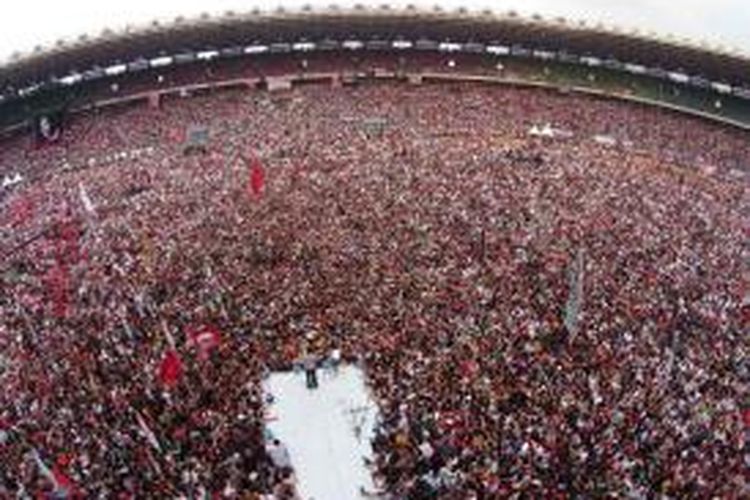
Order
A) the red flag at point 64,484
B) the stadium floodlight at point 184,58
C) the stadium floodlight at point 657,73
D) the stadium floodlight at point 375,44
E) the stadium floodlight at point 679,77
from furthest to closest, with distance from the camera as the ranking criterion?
the stadium floodlight at point 375,44 < the stadium floodlight at point 184,58 < the stadium floodlight at point 657,73 < the stadium floodlight at point 679,77 < the red flag at point 64,484

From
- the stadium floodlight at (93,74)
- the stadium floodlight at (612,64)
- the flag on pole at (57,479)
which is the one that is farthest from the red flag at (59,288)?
the stadium floodlight at (612,64)

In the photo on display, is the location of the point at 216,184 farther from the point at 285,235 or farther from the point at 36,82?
the point at 36,82

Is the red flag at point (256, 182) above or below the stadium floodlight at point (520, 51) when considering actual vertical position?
below

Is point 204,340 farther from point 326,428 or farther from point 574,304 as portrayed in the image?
point 574,304

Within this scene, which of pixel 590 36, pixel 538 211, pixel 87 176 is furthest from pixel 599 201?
pixel 87 176

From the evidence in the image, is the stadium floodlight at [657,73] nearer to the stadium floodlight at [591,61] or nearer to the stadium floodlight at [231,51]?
the stadium floodlight at [591,61]

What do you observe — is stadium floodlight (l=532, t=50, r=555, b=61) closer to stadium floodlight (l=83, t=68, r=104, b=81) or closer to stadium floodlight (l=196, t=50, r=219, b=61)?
stadium floodlight (l=196, t=50, r=219, b=61)

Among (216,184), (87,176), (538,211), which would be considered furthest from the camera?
(87,176)
